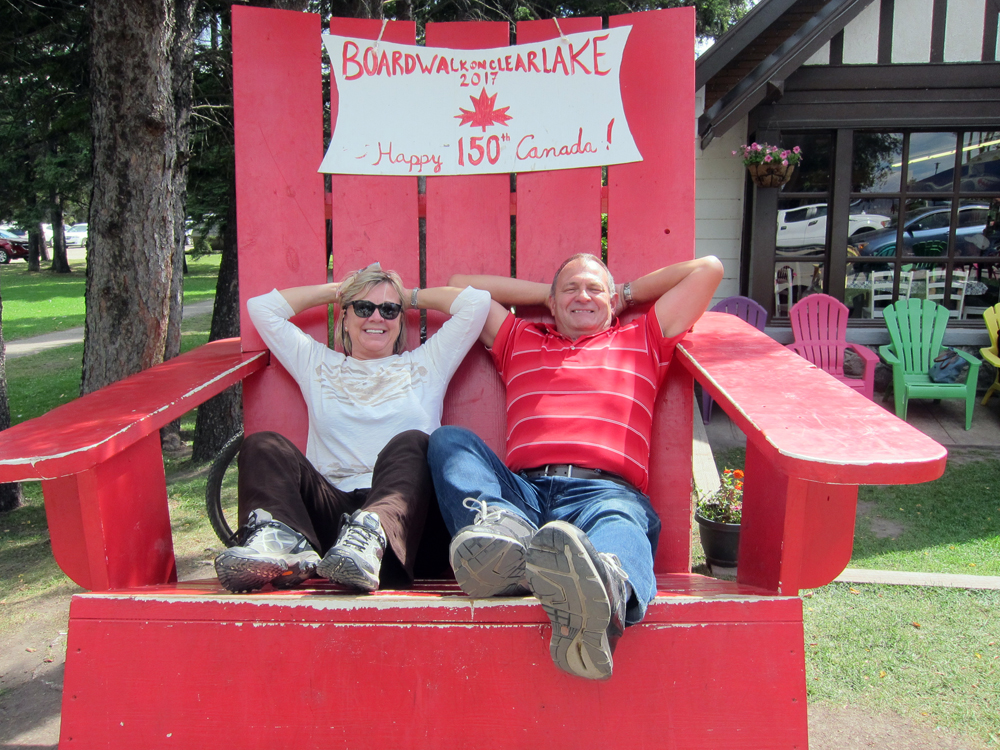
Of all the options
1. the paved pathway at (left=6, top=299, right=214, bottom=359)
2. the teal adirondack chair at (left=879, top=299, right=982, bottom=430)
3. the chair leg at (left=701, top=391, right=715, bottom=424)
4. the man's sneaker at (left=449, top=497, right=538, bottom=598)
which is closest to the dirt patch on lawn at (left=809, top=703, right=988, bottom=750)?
the man's sneaker at (left=449, top=497, right=538, bottom=598)

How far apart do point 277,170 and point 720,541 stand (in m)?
2.20

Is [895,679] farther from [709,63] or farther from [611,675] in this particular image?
[709,63]

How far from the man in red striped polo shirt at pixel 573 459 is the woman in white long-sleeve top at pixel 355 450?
108mm

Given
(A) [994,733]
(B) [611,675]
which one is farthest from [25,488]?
(A) [994,733]

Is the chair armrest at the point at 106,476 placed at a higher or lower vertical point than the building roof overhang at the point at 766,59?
lower

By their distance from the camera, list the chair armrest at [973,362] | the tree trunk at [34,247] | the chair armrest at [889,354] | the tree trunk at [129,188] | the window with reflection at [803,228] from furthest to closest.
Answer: the tree trunk at [34,247] → the window with reflection at [803,228] → the chair armrest at [889,354] → the chair armrest at [973,362] → the tree trunk at [129,188]

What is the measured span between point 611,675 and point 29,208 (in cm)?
2394

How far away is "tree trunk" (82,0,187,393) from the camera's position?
3.24 meters

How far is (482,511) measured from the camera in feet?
5.10

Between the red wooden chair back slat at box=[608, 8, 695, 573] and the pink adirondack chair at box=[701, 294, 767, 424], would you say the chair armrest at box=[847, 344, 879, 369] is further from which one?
the red wooden chair back slat at box=[608, 8, 695, 573]

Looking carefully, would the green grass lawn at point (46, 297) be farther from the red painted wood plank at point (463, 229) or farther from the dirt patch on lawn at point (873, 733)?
the dirt patch on lawn at point (873, 733)

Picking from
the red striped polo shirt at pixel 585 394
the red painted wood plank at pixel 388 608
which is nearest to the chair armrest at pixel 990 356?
the red striped polo shirt at pixel 585 394

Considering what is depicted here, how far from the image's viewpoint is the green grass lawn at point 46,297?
508 inches

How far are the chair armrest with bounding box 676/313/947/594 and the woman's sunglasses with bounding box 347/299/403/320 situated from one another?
3.00 ft
